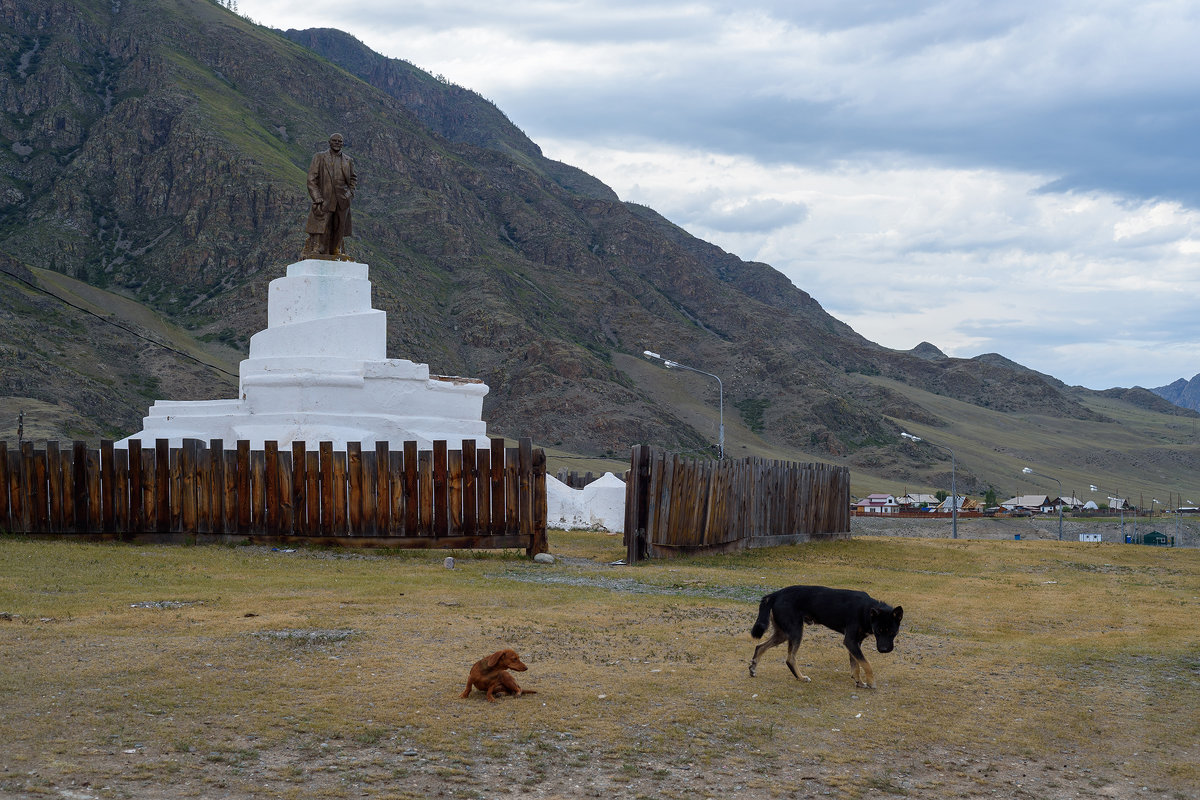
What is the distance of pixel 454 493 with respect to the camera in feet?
50.5

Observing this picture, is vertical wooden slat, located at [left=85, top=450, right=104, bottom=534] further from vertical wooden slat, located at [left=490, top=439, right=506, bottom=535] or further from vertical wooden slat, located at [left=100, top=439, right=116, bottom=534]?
vertical wooden slat, located at [left=490, top=439, right=506, bottom=535]

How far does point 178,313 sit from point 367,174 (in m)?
37.5

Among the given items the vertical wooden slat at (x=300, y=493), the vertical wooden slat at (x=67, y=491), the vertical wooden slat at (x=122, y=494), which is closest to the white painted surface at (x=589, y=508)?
the vertical wooden slat at (x=300, y=493)

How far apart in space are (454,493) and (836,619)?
8.17 metres

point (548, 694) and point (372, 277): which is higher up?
point (372, 277)

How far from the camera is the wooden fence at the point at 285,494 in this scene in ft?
50.7

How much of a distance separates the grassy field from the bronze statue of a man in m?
9.35

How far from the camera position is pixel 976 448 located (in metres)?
125

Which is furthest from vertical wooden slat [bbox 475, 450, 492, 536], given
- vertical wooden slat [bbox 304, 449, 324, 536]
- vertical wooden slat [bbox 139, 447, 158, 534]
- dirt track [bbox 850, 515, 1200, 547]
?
dirt track [bbox 850, 515, 1200, 547]

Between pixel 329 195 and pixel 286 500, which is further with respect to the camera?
pixel 329 195

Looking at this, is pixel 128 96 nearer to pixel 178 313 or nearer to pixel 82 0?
pixel 82 0

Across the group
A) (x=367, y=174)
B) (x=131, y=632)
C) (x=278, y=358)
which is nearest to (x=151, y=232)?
(x=367, y=174)

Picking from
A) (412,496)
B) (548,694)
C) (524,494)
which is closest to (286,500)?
(412,496)

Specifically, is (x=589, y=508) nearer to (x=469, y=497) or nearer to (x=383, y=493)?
(x=469, y=497)
